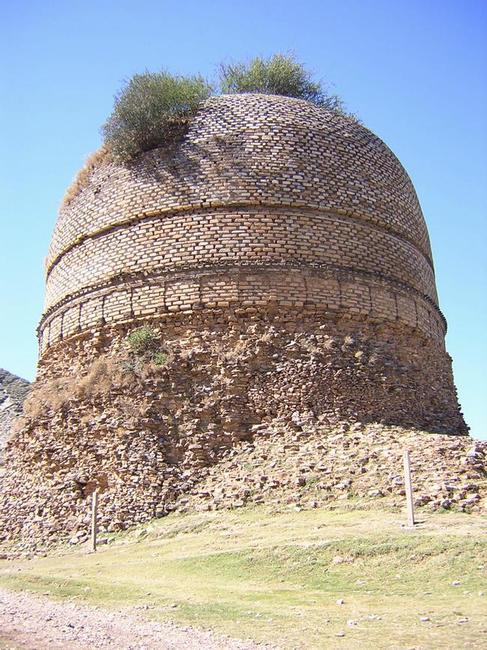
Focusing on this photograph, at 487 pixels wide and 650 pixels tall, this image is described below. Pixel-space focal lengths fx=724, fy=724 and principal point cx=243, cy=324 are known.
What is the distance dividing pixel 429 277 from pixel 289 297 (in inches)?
176

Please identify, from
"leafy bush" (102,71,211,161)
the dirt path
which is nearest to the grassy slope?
the dirt path

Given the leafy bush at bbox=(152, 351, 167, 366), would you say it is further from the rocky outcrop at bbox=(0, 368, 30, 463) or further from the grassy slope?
the rocky outcrop at bbox=(0, 368, 30, 463)

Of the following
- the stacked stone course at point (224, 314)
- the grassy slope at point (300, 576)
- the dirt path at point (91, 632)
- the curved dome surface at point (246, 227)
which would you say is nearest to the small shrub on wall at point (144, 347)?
the stacked stone course at point (224, 314)

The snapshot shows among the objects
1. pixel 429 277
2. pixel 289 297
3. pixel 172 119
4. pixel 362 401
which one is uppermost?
pixel 172 119

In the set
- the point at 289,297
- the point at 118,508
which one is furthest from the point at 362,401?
the point at 118,508

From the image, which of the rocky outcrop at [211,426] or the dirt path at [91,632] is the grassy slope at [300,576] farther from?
the rocky outcrop at [211,426]

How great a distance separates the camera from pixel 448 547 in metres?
7.47

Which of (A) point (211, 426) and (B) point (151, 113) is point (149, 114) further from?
(A) point (211, 426)

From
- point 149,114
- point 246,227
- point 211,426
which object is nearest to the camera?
point 211,426

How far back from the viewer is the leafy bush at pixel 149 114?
47.7ft

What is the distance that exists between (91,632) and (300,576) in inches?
111

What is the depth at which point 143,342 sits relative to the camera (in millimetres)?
12781

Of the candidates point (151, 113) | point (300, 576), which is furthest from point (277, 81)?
point (300, 576)

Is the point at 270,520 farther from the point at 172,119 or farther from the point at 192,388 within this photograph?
the point at 172,119
